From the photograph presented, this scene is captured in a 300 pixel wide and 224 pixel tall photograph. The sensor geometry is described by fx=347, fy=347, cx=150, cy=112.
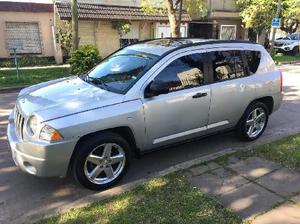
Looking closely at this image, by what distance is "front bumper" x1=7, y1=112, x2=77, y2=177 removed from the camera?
3.79 meters

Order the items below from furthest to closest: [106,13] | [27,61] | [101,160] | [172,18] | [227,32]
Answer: [227,32] < [106,13] < [27,61] < [172,18] < [101,160]

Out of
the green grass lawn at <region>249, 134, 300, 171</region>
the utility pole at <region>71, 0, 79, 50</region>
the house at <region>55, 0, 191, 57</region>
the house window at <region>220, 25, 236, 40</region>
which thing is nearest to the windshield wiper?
the green grass lawn at <region>249, 134, 300, 171</region>

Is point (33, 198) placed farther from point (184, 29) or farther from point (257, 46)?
point (184, 29)

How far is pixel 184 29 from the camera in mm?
22359

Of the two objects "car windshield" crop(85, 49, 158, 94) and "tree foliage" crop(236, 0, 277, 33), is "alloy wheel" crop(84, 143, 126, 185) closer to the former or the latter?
"car windshield" crop(85, 49, 158, 94)

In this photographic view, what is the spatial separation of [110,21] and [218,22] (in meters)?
9.21

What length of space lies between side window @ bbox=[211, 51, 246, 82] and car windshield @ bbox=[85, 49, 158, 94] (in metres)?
1.01

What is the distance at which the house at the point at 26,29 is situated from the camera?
16.5m

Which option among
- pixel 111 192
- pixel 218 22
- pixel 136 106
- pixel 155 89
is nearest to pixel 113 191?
pixel 111 192

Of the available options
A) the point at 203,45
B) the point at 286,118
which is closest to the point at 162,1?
the point at 286,118

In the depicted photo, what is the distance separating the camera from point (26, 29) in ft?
56.5

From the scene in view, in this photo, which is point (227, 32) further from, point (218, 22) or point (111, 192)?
point (111, 192)

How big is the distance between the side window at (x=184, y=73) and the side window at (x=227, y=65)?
11.0 inches

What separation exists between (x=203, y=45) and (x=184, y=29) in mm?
→ 17833
